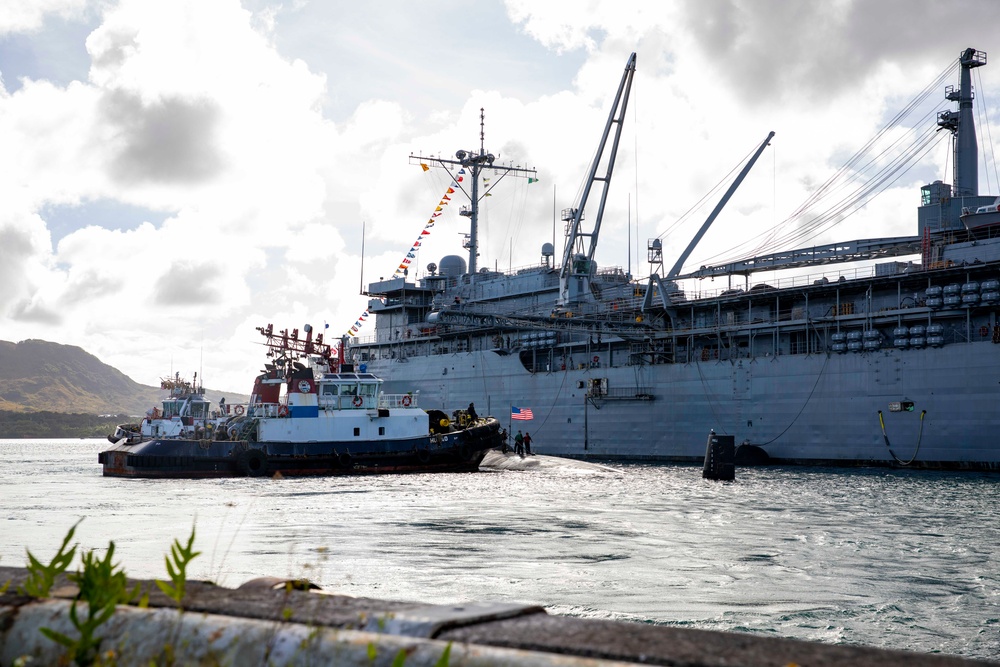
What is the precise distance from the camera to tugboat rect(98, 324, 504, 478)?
45.2 metres

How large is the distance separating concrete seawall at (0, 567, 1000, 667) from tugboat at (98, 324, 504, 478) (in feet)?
131

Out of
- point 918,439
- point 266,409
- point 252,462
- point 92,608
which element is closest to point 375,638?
point 92,608

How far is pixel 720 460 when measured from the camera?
39.1 metres

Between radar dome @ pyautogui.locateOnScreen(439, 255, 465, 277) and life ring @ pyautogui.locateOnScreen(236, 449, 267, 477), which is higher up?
radar dome @ pyautogui.locateOnScreen(439, 255, 465, 277)

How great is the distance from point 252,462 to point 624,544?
29969 millimetres

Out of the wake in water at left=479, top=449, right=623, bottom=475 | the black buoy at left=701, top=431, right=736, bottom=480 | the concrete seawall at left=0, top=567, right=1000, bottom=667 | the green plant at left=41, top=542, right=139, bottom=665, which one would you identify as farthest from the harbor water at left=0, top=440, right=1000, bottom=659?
the wake in water at left=479, top=449, right=623, bottom=475

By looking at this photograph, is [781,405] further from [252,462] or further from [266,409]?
[252,462]

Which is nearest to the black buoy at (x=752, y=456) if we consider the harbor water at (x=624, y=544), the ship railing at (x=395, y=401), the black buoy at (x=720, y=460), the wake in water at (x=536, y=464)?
the wake in water at (x=536, y=464)

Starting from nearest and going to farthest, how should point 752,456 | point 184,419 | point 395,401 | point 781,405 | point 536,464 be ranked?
point 781,405, point 752,456, point 536,464, point 395,401, point 184,419

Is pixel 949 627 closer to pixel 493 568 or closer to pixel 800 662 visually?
pixel 493 568

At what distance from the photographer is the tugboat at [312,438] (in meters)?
45.2

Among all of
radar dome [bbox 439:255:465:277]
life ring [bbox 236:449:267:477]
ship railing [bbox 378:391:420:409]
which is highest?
radar dome [bbox 439:255:465:277]

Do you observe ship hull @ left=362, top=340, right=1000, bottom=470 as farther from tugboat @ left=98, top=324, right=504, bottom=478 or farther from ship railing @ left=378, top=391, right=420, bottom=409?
ship railing @ left=378, top=391, right=420, bottom=409

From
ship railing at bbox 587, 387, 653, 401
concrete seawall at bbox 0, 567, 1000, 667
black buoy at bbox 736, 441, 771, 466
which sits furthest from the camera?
ship railing at bbox 587, 387, 653, 401
